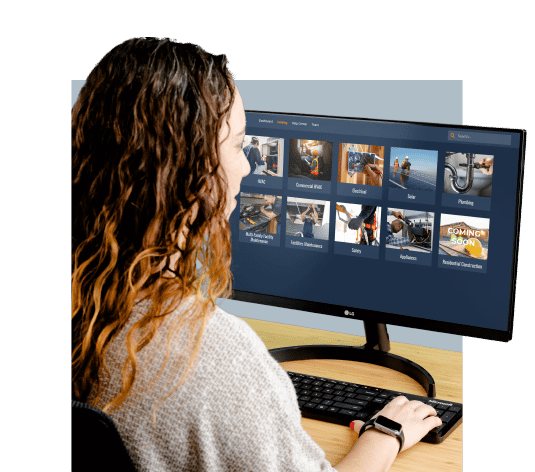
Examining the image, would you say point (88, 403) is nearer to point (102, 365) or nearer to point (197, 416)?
point (102, 365)

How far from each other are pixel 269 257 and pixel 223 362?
0.82 meters

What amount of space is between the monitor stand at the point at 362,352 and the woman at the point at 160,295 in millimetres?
737

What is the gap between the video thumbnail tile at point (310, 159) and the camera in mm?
1709

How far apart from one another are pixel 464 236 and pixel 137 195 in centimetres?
83

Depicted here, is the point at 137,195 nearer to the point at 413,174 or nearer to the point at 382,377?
the point at 413,174

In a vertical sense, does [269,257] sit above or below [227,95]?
below

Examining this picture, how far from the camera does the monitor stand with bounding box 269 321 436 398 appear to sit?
1790 mm

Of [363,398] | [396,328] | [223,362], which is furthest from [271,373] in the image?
[396,328]

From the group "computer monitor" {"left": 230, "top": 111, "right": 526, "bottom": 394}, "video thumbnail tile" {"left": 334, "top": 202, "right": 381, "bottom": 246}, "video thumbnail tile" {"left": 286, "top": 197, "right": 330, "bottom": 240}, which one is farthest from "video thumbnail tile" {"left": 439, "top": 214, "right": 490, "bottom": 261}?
"video thumbnail tile" {"left": 286, "top": 197, "right": 330, "bottom": 240}

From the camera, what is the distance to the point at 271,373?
3.43 feet

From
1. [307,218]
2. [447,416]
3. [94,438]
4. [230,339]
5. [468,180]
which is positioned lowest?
[447,416]

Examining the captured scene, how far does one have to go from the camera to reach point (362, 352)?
1.82 metres

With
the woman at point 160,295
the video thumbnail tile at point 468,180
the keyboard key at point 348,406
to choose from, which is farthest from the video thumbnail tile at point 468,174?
the woman at point 160,295

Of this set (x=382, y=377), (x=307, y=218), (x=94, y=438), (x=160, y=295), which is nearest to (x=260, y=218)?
(x=307, y=218)
